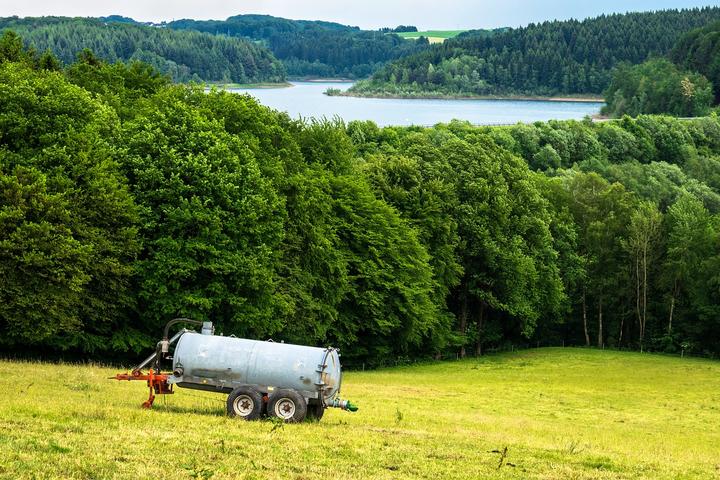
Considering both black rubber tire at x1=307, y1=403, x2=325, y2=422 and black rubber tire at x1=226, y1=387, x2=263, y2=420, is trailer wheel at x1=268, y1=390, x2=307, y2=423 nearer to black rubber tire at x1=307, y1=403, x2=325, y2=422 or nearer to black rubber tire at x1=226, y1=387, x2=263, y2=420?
black rubber tire at x1=226, y1=387, x2=263, y2=420

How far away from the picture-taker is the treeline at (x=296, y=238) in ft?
159

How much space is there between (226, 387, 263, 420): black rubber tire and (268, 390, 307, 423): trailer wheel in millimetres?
367

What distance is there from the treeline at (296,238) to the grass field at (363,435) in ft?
23.0

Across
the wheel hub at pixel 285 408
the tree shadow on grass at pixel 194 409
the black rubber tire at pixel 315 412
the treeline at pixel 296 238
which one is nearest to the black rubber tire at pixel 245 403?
the wheel hub at pixel 285 408

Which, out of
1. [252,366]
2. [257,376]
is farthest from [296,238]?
[257,376]

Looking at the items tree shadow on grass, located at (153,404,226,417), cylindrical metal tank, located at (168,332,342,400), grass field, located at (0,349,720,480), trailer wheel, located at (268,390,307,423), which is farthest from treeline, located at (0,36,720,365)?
trailer wheel, located at (268,390,307,423)

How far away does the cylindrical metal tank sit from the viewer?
29844 mm

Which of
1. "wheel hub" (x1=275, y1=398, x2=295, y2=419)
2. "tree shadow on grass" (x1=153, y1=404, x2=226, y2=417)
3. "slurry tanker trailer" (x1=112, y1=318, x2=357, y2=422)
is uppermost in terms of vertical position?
"slurry tanker trailer" (x1=112, y1=318, x2=357, y2=422)

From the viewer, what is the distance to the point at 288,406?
29.5 m

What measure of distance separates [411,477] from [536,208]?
6211 centimetres

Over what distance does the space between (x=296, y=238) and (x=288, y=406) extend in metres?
31.9

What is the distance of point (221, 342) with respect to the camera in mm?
30672

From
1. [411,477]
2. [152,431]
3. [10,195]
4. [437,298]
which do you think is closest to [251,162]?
[10,195]

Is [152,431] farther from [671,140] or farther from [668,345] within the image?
[671,140]
